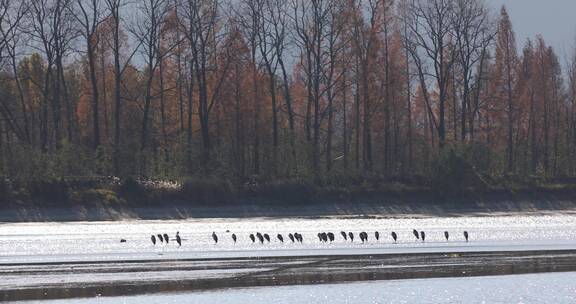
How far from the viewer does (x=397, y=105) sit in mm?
87625

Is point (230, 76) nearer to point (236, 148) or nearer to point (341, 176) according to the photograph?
point (236, 148)

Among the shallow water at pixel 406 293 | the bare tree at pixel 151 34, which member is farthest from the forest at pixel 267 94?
the shallow water at pixel 406 293

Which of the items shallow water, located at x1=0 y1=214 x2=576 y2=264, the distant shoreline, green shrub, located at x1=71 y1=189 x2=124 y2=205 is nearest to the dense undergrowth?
green shrub, located at x1=71 y1=189 x2=124 y2=205

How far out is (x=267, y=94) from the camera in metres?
86.4

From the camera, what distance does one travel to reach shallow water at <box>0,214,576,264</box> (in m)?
46.4

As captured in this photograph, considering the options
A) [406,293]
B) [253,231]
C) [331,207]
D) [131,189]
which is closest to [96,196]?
[131,189]

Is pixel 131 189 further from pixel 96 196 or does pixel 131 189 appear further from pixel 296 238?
pixel 296 238

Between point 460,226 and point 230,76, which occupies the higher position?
point 230,76

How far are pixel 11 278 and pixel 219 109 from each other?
4731 cm

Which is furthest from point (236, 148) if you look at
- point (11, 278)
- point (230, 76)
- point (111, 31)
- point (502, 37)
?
point (11, 278)

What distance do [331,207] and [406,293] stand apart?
126 feet

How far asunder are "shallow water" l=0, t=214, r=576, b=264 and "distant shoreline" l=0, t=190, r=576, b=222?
166 centimetres

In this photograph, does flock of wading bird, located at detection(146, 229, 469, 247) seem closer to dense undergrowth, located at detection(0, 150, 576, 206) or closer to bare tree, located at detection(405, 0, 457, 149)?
dense undergrowth, located at detection(0, 150, 576, 206)

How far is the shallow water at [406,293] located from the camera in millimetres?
32594
